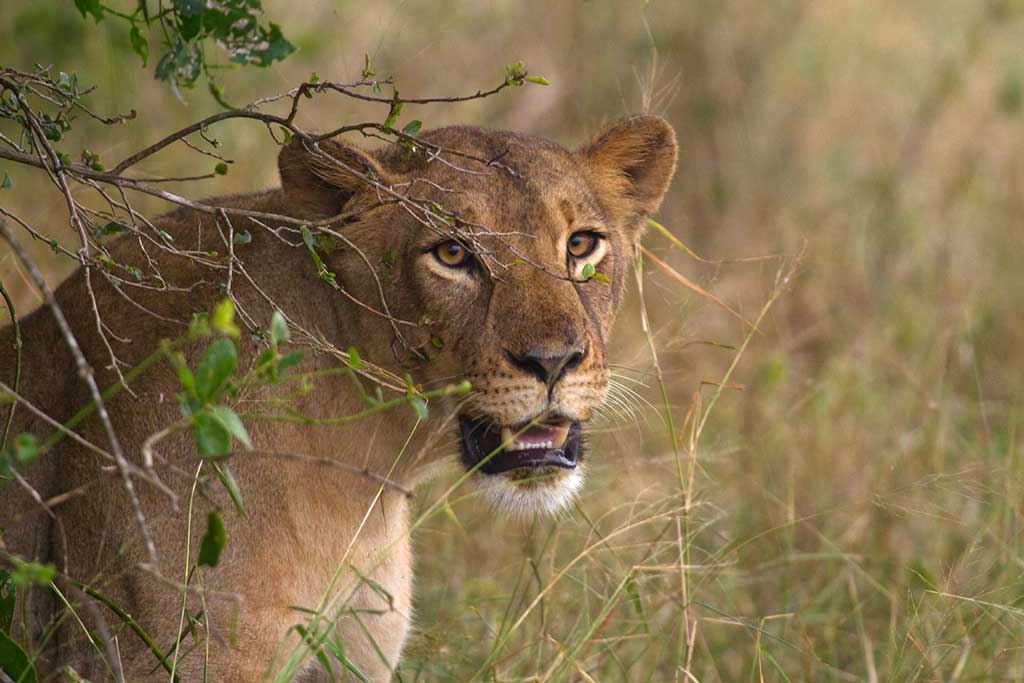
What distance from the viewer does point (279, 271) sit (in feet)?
11.8

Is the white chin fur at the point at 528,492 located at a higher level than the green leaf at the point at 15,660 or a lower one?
higher

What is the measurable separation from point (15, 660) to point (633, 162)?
232 centimetres

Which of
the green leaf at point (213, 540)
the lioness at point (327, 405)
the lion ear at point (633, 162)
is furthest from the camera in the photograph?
the lion ear at point (633, 162)

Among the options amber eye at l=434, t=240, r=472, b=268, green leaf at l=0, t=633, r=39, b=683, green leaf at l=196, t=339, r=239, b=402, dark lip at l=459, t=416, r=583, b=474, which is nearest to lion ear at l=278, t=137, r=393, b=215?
amber eye at l=434, t=240, r=472, b=268

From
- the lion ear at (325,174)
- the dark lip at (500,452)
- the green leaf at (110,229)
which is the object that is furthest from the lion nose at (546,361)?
the green leaf at (110,229)

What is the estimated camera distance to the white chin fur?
3516 mm

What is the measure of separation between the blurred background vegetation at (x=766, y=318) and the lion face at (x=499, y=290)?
0.38m

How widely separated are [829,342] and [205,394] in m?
5.71

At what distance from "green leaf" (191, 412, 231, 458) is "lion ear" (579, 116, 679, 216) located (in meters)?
1.96

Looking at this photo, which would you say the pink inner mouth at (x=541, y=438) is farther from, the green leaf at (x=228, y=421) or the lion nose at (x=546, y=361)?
the green leaf at (x=228, y=421)

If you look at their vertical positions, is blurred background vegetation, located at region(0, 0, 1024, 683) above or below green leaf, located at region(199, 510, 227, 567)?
above

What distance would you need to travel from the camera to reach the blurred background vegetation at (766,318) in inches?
170

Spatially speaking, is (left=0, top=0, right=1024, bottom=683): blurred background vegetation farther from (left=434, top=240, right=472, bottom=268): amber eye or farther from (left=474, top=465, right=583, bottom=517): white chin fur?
(left=434, top=240, right=472, bottom=268): amber eye

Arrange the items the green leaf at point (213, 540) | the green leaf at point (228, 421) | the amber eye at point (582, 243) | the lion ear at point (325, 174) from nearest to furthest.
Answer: the green leaf at point (228, 421) → the green leaf at point (213, 540) → the lion ear at point (325, 174) → the amber eye at point (582, 243)
